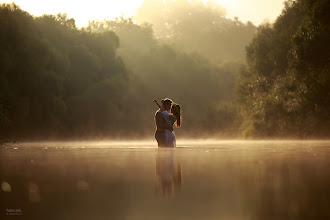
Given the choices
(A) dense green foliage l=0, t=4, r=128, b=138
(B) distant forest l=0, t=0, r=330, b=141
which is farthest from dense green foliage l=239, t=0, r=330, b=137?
(A) dense green foliage l=0, t=4, r=128, b=138

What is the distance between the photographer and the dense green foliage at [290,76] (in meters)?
28.2

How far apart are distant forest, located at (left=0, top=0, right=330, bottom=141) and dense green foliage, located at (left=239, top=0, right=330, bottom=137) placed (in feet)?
0.22

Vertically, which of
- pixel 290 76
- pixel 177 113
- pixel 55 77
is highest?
pixel 55 77

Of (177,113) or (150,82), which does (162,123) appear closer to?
(177,113)

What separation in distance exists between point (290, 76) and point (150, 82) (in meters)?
25.5

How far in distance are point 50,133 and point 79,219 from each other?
120 ft

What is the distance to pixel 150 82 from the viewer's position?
194ft

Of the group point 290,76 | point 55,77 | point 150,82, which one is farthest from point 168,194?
point 150,82

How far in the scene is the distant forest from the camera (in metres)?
31.1

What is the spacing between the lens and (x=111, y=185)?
7.18 metres

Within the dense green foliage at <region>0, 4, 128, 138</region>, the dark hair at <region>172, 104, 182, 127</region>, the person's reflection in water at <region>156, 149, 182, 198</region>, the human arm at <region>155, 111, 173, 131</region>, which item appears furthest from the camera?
the dense green foliage at <region>0, 4, 128, 138</region>

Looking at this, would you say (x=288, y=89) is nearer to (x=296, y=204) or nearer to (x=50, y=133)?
(x=50, y=133)

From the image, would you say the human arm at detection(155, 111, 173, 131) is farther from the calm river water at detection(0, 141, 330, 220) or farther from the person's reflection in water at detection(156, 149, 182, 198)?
the calm river water at detection(0, 141, 330, 220)

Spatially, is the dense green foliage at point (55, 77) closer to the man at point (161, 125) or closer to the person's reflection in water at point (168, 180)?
the man at point (161, 125)
